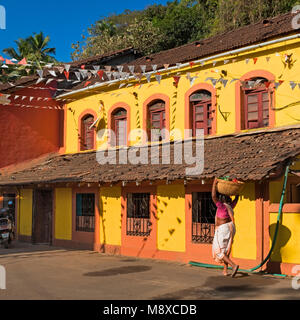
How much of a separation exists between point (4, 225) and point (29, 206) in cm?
235

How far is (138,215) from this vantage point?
14141 millimetres

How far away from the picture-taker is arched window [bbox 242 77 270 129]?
1265 centimetres

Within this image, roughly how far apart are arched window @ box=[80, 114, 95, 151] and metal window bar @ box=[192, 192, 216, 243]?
21.6ft

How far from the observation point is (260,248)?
420 inches

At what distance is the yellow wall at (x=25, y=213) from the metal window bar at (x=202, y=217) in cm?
833

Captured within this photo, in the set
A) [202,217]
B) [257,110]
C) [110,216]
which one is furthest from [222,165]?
[110,216]

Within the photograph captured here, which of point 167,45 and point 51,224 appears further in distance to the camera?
point 167,45

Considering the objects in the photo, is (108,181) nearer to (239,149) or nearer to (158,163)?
(158,163)

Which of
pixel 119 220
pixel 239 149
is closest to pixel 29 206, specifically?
pixel 119 220

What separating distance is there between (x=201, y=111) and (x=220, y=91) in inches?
37.5

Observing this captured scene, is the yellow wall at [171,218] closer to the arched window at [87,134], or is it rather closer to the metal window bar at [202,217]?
the metal window bar at [202,217]

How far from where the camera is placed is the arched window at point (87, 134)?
17.8m

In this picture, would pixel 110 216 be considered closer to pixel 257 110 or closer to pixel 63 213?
pixel 63 213

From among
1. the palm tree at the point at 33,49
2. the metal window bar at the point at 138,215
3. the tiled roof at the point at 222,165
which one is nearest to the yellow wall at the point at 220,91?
the tiled roof at the point at 222,165
